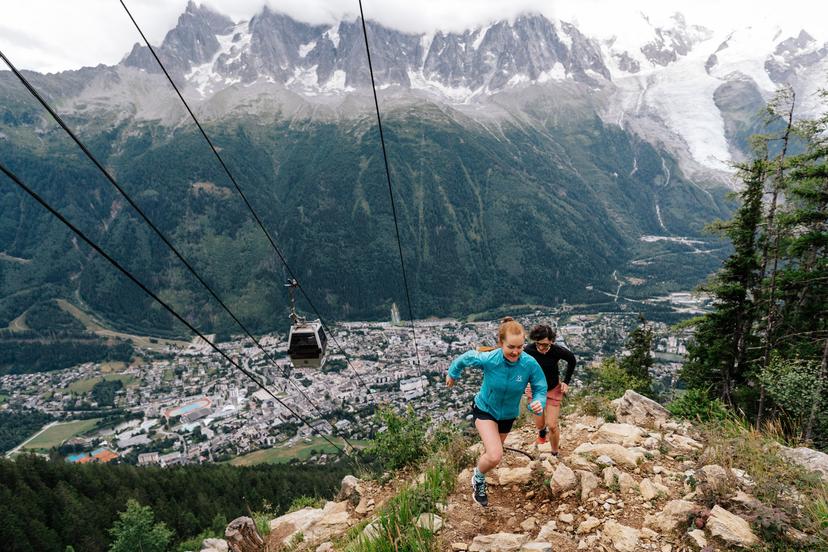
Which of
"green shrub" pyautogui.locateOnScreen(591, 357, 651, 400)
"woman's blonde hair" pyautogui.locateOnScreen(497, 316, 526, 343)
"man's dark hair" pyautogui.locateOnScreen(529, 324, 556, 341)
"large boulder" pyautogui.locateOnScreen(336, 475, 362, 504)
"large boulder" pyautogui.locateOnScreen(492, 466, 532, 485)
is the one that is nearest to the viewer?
"woman's blonde hair" pyautogui.locateOnScreen(497, 316, 526, 343)

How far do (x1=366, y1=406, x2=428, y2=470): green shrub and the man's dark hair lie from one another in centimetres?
345

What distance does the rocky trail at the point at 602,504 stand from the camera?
4188 mm

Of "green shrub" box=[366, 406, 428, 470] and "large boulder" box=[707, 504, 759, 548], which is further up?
"large boulder" box=[707, 504, 759, 548]

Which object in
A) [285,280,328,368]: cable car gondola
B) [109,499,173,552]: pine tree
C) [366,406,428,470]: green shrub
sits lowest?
[109,499,173,552]: pine tree

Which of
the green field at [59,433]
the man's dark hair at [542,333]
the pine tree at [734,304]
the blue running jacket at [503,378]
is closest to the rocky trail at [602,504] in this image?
the blue running jacket at [503,378]

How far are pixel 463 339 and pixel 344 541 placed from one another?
9189 centimetres

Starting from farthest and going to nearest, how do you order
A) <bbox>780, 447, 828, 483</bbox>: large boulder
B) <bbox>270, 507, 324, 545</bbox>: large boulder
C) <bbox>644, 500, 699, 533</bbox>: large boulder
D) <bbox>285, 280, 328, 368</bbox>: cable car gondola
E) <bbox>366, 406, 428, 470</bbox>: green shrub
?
<bbox>285, 280, 328, 368</bbox>: cable car gondola
<bbox>366, 406, 428, 470</bbox>: green shrub
<bbox>270, 507, 324, 545</bbox>: large boulder
<bbox>780, 447, 828, 483</bbox>: large boulder
<bbox>644, 500, 699, 533</bbox>: large boulder

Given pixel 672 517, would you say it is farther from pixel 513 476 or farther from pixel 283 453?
pixel 283 453

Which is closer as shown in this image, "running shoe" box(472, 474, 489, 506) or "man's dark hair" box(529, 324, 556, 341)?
"running shoe" box(472, 474, 489, 506)

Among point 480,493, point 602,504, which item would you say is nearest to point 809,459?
point 602,504

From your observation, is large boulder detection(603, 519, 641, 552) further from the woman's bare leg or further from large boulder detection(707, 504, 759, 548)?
the woman's bare leg

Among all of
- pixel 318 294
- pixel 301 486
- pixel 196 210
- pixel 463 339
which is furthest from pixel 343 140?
pixel 301 486

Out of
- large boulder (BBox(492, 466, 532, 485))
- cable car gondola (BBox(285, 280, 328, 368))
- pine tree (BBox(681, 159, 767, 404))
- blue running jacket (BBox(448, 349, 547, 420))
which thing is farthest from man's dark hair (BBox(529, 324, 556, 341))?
pine tree (BBox(681, 159, 767, 404))

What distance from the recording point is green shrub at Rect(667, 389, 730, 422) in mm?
8141
